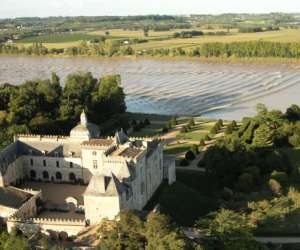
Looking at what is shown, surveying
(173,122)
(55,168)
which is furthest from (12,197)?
(173,122)

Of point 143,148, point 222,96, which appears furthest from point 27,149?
point 222,96

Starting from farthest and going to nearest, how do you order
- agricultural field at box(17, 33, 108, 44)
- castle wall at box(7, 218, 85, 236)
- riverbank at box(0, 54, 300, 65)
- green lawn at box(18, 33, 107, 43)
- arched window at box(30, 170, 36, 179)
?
green lawn at box(18, 33, 107, 43), agricultural field at box(17, 33, 108, 44), riverbank at box(0, 54, 300, 65), arched window at box(30, 170, 36, 179), castle wall at box(7, 218, 85, 236)

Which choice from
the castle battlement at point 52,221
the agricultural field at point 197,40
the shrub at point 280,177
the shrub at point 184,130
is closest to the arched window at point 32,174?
the castle battlement at point 52,221

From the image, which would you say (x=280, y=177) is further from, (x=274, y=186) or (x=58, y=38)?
(x=58, y=38)

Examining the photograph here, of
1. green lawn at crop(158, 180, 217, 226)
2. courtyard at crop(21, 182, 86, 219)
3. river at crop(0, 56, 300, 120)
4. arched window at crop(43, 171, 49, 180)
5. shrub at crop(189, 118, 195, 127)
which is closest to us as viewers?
courtyard at crop(21, 182, 86, 219)

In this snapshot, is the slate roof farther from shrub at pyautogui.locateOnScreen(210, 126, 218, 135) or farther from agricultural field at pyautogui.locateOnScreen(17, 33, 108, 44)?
agricultural field at pyautogui.locateOnScreen(17, 33, 108, 44)

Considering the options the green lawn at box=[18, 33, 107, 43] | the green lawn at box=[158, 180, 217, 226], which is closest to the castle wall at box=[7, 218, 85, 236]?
the green lawn at box=[158, 180, 217, 226]

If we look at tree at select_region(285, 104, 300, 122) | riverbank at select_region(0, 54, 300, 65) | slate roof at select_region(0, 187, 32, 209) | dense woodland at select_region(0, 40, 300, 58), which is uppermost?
dense woodland at select_region(0, 40, 300, 58)
